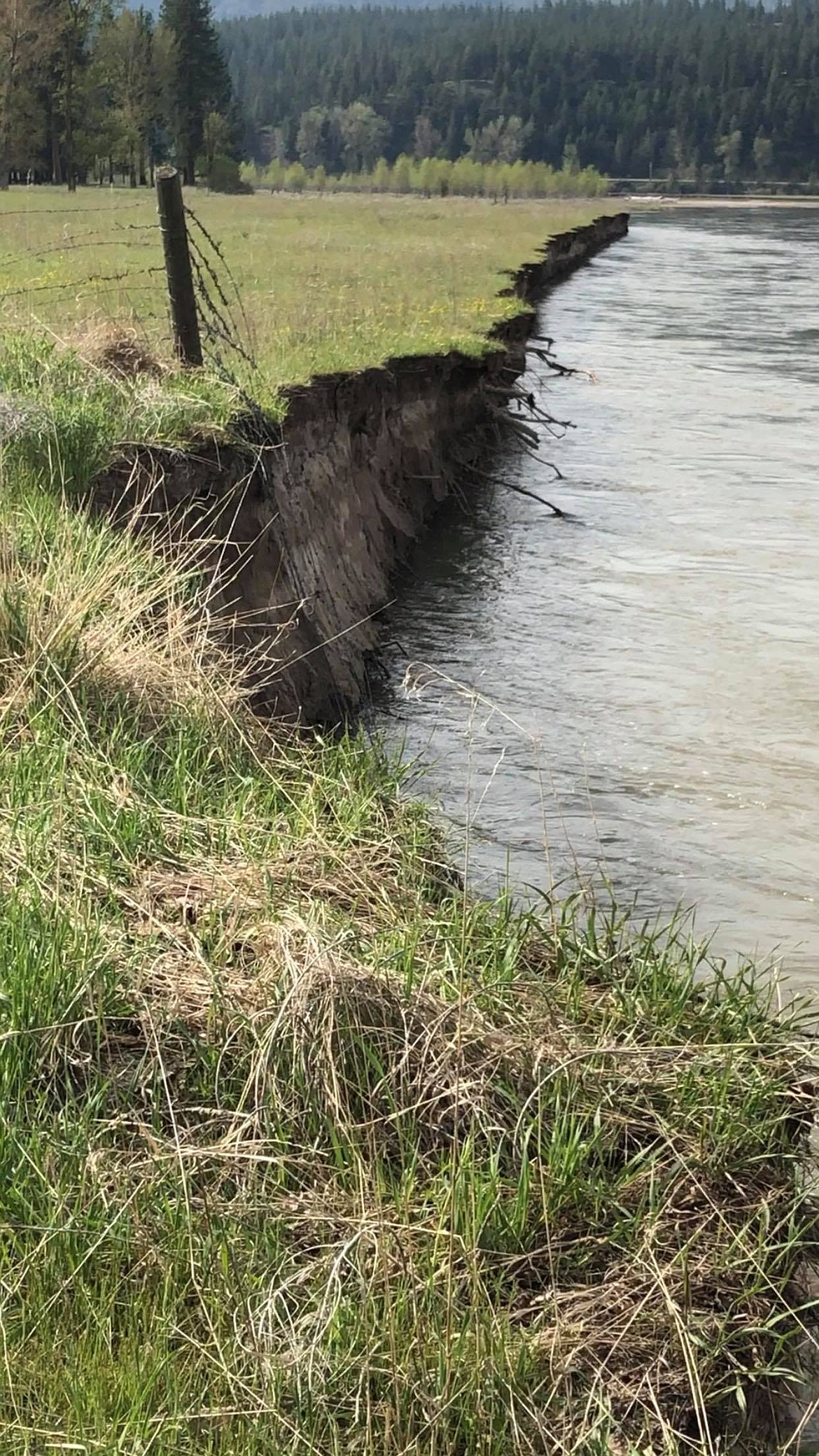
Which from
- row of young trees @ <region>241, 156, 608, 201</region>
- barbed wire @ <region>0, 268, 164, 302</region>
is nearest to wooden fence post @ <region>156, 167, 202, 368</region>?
barbed wire @ <region>0, 268, 164, 302</region>

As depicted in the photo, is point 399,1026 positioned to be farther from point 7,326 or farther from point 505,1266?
point 7,326

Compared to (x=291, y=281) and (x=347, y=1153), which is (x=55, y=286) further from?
(x=347, y=1153)

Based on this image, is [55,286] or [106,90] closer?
[55,286]

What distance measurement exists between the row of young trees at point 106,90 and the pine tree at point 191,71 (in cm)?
5

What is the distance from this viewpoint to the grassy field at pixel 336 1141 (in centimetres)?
300

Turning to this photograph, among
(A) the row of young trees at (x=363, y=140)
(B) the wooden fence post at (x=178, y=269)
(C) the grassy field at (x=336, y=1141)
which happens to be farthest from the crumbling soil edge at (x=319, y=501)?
(A) the row of young trees at (x=363, y=140)

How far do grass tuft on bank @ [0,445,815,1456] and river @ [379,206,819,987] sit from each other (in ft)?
2.27

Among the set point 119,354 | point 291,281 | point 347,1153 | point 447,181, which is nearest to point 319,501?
point 119,354

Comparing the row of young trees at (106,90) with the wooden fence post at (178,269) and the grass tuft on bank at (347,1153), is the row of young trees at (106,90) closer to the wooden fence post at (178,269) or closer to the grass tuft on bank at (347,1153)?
the wooden fence post at (178,269)

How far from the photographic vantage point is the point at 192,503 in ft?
25.3

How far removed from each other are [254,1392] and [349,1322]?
249 millimetres

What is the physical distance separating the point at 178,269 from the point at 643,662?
13.1ft

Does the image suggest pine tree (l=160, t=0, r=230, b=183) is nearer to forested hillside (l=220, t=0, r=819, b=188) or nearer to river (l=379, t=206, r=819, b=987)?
river (l=379, t=206, r=819, b=987)

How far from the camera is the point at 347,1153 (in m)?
3.63
